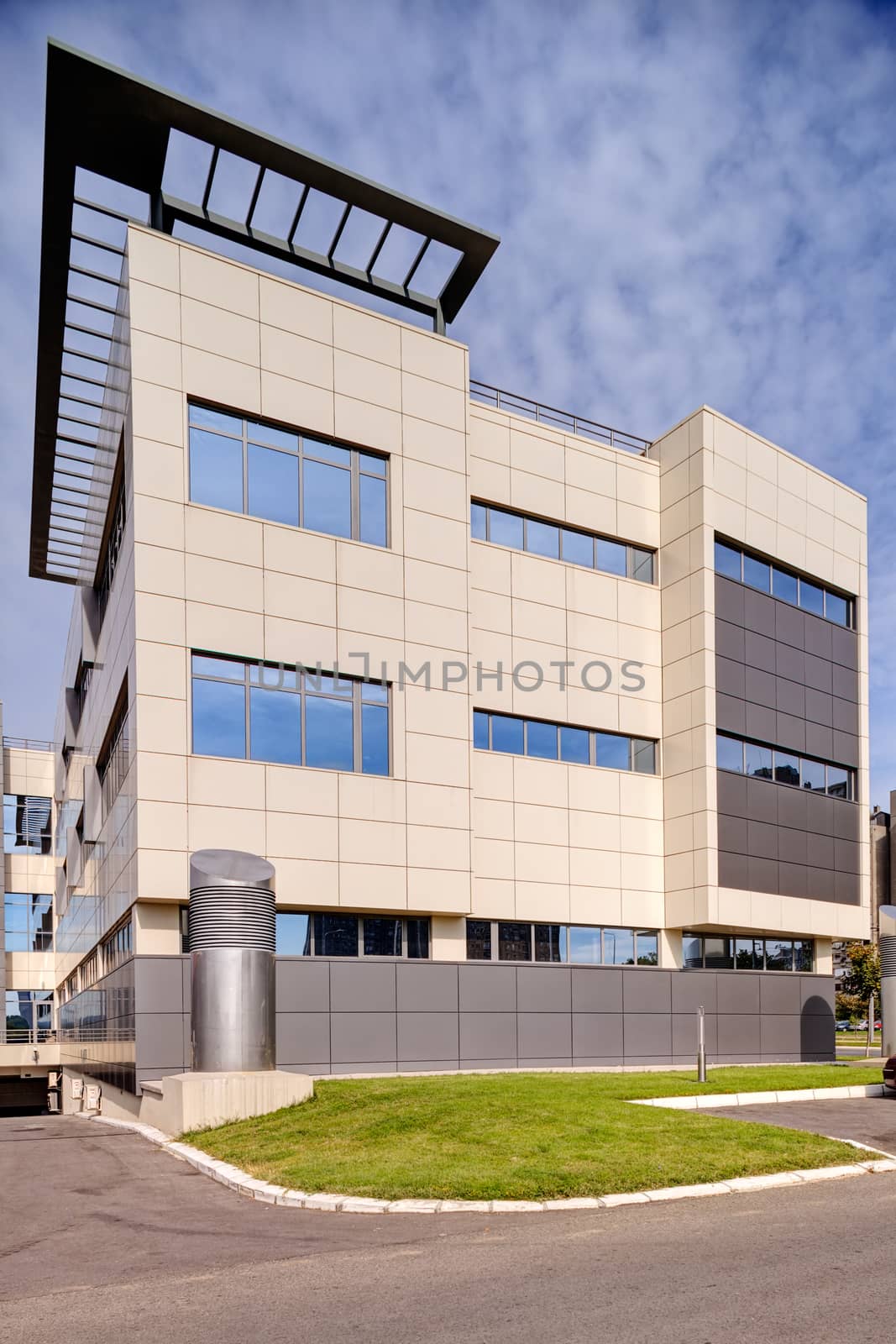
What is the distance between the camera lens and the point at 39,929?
197 feet

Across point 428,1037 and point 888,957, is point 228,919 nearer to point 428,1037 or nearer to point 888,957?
point 428,1037

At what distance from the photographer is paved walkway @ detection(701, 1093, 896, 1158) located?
15578mm

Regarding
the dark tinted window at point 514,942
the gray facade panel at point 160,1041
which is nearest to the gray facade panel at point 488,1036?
the dark tinted window at point 514,942

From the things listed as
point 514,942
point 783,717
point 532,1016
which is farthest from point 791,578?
point 532,1016

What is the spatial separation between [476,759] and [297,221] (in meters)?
14.0

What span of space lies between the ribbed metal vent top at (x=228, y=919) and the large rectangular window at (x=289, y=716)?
457 cm

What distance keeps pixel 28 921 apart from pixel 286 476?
4258cm

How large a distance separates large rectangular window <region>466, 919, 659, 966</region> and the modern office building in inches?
3.7

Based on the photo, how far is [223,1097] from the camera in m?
18.3

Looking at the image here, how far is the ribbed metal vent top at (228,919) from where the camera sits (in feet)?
65.6

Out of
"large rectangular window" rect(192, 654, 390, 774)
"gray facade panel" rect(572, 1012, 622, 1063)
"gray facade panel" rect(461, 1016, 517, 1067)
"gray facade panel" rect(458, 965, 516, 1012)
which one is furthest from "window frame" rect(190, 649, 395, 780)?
"gray facade panel" rect(572, 1012, 622, 1063)

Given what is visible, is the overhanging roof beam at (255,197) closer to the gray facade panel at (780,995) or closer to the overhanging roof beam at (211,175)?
the overhanging roof beam at (211,175)

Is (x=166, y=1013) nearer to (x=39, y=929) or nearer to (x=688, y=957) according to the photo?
(x=688, y=957)

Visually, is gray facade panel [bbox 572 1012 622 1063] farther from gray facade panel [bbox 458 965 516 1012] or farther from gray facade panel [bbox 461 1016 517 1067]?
gray facade panel [bbox 458 965 516 1012]
